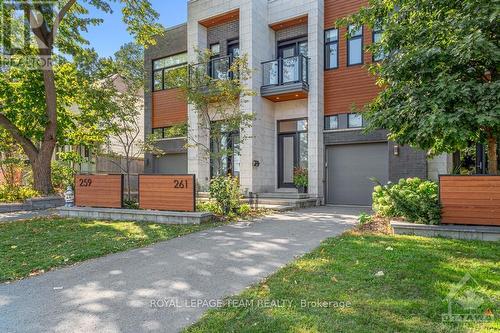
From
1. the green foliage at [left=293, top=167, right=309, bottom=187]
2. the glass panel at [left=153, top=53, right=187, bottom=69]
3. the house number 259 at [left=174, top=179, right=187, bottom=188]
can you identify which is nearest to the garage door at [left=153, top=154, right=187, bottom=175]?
the glass panel at [left=153, top=53, right=187, bottom=69]

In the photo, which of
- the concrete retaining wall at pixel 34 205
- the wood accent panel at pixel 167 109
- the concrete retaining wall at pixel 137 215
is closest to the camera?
the concrete retaining wall at pixel 137 215

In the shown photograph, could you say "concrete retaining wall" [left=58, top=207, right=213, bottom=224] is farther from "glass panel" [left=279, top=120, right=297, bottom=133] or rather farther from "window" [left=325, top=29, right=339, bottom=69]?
"window" [left=325, top=29, right=339, bottom=69]

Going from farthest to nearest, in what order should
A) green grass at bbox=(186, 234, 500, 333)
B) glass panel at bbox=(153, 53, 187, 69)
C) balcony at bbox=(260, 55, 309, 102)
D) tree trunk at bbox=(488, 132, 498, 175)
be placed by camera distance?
1. glass panel at bbox=(153, 53, 187, 69)
2. balcony at bbox=(260, 55, 309, 102)
3. tree trunk at bbox=(488, 132, 498, 175)
4. green grass at bbox=(186, 234, 500, 333)

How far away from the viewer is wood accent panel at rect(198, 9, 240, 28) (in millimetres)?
13212

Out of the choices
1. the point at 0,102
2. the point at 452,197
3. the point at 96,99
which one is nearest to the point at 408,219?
the point at 452,197

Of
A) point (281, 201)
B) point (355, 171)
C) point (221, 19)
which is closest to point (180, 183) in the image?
point (281, 201)

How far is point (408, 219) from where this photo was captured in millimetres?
6633

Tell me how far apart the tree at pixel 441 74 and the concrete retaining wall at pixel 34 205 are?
11.4 metres

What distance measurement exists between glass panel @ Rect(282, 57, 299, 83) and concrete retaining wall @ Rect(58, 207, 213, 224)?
6508 millimetres

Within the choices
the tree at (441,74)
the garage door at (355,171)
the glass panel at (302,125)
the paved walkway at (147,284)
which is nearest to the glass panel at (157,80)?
the glass panel at (302,125)

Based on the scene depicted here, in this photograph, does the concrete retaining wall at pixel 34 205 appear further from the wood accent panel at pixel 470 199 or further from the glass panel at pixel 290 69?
the wood accent panel at pixel 470 199

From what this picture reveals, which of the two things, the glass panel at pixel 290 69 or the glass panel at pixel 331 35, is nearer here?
the glass panel at pixel 290 69

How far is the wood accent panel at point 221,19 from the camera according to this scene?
13212 mm

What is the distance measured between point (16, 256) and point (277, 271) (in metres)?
4.18
